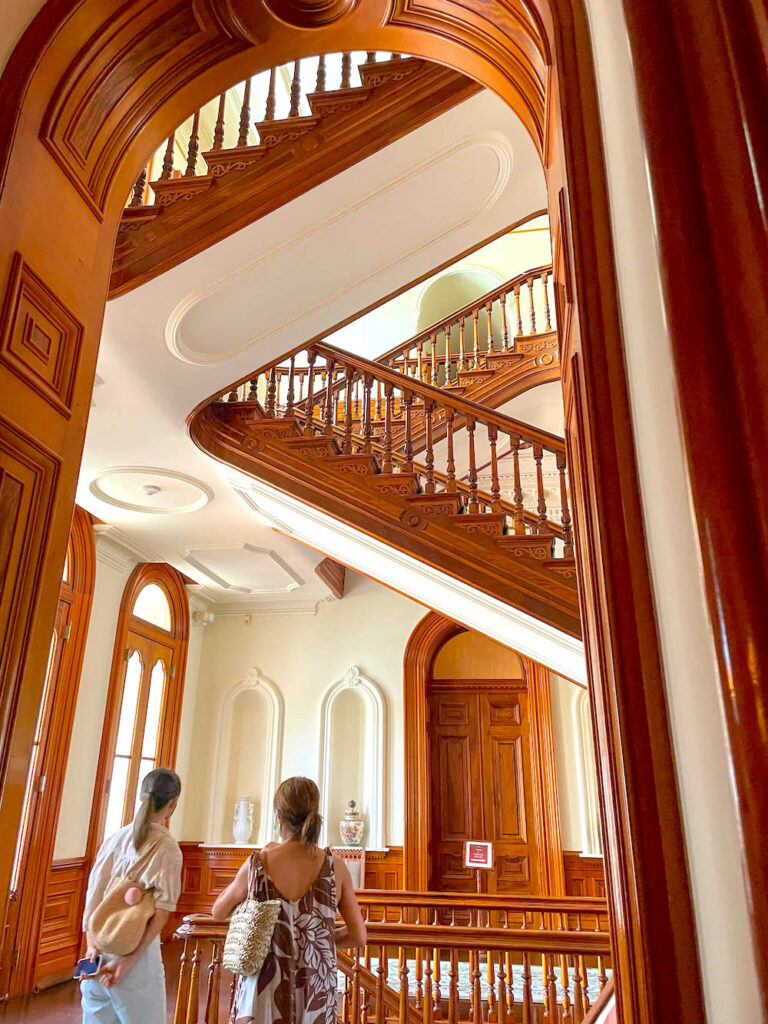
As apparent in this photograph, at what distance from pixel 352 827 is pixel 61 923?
2.93m

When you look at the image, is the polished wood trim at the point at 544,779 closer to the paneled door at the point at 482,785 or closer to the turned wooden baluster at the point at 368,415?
the paneled door at the point at 482,785

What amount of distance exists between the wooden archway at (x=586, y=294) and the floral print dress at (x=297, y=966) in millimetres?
1063

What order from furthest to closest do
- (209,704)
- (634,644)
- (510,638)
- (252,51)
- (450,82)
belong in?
1. (209,704)
2. (510,638)
3. (450,82)
4. (252,51)
5. (634,644)

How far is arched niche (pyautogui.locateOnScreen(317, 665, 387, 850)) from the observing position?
794 centimetres

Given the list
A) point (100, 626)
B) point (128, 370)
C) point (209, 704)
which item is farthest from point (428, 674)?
point (128, 370)

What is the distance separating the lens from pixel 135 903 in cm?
262

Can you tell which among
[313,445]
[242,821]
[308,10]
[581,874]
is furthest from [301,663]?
[308,10]

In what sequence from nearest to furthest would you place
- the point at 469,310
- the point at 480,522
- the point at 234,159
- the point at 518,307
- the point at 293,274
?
the point at 234,159
the point at 293,274
the point at 480,522
the point at 518,307
the point at 469,310

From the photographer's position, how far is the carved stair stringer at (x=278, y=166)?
3207mm

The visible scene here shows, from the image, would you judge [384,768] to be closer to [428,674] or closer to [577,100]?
[428,674]

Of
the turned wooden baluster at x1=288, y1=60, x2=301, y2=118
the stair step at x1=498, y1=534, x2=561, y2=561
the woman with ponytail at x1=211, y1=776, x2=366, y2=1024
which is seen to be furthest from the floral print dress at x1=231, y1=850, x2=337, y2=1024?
the turned wooden baluster at x1=288, y1=60, x2=301, y2=118

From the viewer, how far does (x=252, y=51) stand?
236cm

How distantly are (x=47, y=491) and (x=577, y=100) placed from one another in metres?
1.41

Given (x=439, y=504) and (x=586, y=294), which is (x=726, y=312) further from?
(x=439, y=504)
